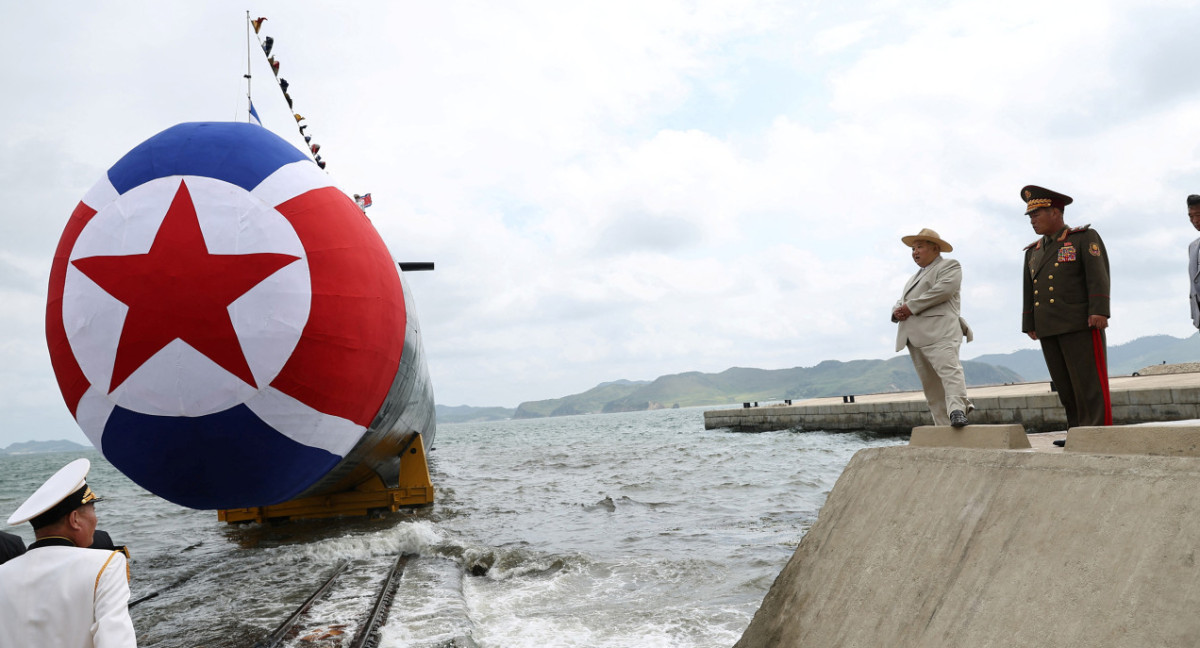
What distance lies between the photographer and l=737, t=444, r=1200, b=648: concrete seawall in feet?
5.75

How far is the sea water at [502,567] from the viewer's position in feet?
15.4

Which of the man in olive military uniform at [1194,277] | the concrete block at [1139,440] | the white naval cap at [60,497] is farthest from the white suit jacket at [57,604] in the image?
the man in olive military uniform at [1194,277]

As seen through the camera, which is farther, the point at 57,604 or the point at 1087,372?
the point at 1087,372

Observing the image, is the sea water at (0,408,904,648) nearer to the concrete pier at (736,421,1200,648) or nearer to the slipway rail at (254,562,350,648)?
the slipway rail at (254,562,350,648)

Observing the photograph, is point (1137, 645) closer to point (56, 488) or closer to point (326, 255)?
point (56, 488)

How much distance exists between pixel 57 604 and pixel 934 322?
4.29 meters

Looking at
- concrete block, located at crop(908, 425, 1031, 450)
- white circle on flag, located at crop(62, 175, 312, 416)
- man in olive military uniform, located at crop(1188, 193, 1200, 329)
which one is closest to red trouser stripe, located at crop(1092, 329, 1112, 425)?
man in olive military uniform, located at crop(1188, 193, 1200, 329)

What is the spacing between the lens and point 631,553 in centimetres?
721

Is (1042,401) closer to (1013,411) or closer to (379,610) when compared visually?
(1013,411)

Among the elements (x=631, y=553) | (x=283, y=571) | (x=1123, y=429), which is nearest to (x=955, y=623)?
(x=1123, y=429)

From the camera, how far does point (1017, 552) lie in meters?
2.10

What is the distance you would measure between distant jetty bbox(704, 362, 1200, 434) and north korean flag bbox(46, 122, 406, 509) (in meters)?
7.83

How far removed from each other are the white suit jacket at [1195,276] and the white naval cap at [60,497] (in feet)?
19.7

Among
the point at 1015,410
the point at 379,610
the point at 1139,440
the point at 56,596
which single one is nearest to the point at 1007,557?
the point at 1139,440
